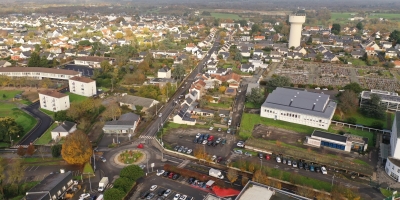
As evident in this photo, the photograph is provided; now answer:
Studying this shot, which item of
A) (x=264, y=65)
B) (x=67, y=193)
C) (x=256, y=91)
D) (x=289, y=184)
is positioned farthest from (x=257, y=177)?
(x=264, y=65)

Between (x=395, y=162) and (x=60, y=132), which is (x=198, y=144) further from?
(x=395, y=162)

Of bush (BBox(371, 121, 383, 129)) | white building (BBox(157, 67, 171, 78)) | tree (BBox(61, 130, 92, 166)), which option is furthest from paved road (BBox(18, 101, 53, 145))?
bush (BBox(371, 121, 383, 129))

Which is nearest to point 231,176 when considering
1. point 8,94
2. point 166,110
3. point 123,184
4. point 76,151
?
point 123,184

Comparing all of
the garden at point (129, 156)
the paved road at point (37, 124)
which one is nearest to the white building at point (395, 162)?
the garden at point (129, 156)

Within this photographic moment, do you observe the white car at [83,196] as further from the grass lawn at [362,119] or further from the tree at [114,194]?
the grass lawn at [362,119]

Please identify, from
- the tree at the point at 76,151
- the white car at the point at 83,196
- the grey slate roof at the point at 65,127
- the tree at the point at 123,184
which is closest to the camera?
the tree at the point at 123,184
